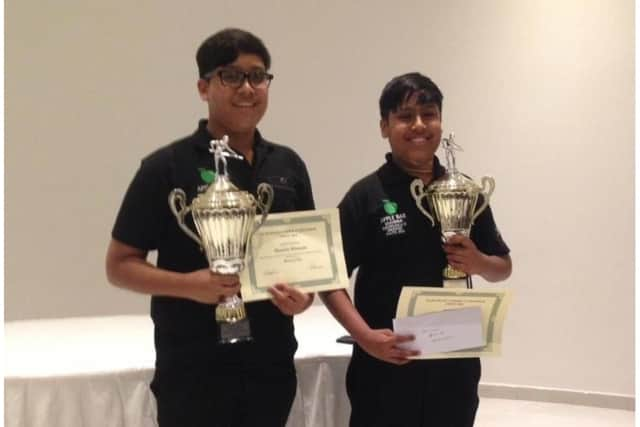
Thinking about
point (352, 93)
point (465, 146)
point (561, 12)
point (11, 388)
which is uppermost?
point (561, 12)

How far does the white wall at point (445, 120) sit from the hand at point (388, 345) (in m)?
2.10

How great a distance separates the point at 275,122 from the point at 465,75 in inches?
42.3

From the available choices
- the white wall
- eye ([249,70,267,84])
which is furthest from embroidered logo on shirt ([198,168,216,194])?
the white wall

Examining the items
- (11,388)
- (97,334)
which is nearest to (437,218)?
(11,388)

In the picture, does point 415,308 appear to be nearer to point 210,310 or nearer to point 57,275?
point 210,310

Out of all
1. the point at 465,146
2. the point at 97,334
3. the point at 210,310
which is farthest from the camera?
the point at 465,146

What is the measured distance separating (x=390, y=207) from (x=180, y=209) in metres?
0.52

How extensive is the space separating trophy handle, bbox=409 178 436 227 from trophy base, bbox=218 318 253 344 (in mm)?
507

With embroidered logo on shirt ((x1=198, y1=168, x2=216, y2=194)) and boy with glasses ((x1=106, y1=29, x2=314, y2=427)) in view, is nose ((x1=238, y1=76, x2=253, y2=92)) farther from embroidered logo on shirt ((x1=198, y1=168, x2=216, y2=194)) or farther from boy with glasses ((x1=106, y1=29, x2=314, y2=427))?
embroidered logo on shirt ((x1=198, y1=168, x2=216, y2=194))

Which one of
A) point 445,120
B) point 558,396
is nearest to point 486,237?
point 445,120

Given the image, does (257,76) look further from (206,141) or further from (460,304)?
(460,304)

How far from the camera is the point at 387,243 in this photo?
5.02 ft

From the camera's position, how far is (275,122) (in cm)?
352

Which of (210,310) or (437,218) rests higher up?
(437,218)
